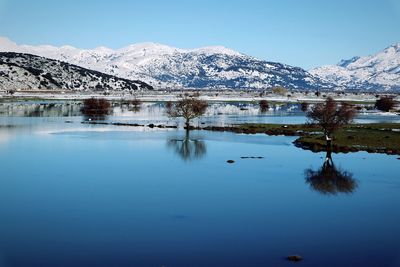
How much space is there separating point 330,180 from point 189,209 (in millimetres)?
13807

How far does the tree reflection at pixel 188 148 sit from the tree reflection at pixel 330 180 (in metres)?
11.3

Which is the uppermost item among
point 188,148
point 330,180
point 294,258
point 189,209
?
point 188,148

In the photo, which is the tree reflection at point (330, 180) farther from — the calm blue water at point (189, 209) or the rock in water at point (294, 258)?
the rock in water at point (294, 258)

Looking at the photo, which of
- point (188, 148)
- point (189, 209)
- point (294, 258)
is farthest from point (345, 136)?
point (294, 258)

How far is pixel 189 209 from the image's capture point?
27.7 metres

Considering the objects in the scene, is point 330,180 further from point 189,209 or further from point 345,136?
point 345,136

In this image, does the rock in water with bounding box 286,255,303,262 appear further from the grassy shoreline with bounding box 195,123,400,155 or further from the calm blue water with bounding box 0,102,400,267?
the grassy shoreline with bounding box 195,123,400,155

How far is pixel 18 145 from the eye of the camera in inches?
2014

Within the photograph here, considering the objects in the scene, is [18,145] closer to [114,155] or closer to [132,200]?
[114,155]

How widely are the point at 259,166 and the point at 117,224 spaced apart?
1935 cm

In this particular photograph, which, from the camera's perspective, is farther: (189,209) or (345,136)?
(345,136)

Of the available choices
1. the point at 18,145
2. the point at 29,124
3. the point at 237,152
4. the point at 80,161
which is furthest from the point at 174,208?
the point at 29,124

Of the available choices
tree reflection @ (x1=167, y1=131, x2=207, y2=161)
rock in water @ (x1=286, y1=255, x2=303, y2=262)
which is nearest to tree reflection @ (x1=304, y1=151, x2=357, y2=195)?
tree reflection @ (x1=167, y1=131, x2=207, y2=161)

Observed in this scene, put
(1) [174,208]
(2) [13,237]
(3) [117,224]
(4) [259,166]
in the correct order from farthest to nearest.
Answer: (4) [259,166]
(1) [174,208]
(3) [117,224]
(2) [13,237]
